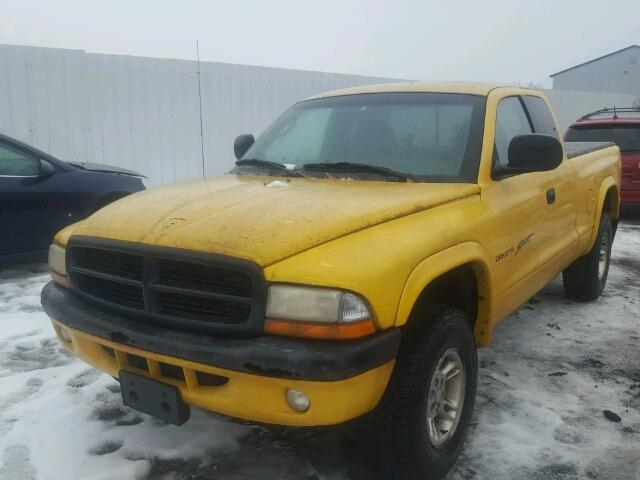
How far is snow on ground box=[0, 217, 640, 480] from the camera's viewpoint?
253cm

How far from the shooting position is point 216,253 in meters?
2.04

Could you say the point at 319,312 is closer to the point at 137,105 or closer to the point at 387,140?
the point at 387,140

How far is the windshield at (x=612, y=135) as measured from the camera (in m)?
8.85

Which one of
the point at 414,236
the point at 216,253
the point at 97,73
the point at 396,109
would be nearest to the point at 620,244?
the point at 396,109

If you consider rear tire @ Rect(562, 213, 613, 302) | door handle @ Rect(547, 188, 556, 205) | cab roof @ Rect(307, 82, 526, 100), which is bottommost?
rear tire @ Rect(562, 213, 613, 302)

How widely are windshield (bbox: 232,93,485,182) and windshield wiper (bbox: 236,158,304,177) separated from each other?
0.02 m

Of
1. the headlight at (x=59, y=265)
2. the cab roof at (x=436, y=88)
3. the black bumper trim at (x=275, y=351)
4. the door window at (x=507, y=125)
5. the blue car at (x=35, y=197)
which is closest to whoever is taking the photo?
the black bumper trim at (x=275, y=351)

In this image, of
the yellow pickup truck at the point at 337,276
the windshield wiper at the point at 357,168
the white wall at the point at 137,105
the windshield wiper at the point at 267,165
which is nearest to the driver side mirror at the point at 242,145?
the windshield wiper at the point at 267,165

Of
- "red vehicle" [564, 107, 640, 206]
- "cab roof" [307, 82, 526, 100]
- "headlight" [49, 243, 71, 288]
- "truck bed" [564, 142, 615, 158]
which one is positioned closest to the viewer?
"headlight" [49, 243, 71, 288]

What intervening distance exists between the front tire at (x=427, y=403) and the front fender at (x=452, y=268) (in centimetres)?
20

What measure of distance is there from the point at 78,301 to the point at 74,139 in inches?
291

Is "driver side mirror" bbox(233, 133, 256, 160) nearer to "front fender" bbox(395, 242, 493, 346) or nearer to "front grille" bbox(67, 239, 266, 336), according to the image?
"front grille" bbox(67, 239, 266, 336)

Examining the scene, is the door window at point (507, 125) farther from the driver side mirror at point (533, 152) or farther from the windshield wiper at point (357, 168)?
the windshield wiper at point (357, 168)

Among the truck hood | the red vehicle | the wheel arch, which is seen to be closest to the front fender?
the truck hood
